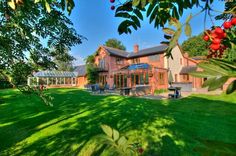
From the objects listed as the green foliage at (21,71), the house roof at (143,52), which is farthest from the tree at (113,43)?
the green foliage at (21,71)

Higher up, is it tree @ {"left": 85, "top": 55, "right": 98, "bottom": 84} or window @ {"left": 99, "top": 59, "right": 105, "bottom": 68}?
window @ {"left": 99, "top": 59, "right": 105, "bottom": 68}

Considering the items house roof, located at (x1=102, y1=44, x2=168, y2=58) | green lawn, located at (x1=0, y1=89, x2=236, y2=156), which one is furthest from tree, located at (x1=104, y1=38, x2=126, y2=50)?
green lawn, located at (x1=0, y1=89, x2=236, y2=156)

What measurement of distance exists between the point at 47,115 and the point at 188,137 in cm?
746

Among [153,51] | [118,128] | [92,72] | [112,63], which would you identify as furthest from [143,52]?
[118,128]

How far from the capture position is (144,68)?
90.9 ft

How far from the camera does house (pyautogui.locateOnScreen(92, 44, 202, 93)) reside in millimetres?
28375

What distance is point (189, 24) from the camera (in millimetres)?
1230

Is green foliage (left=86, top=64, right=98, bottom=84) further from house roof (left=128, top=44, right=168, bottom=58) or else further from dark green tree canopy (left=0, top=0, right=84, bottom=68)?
dark green tree canopy (left=0, top=0, right=84, bottom=68)

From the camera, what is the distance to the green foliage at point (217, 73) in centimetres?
54

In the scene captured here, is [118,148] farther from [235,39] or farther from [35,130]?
[35,130]

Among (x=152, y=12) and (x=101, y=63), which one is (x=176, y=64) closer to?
(x=101, y=63)

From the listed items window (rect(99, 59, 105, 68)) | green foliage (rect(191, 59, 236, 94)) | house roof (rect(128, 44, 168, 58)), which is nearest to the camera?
green foliage (rect(191, 59, 236, 94))

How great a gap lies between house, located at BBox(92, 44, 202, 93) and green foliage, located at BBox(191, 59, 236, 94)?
25.1 m

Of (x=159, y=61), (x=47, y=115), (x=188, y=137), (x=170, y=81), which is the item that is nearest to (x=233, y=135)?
(x=188, y=137)
